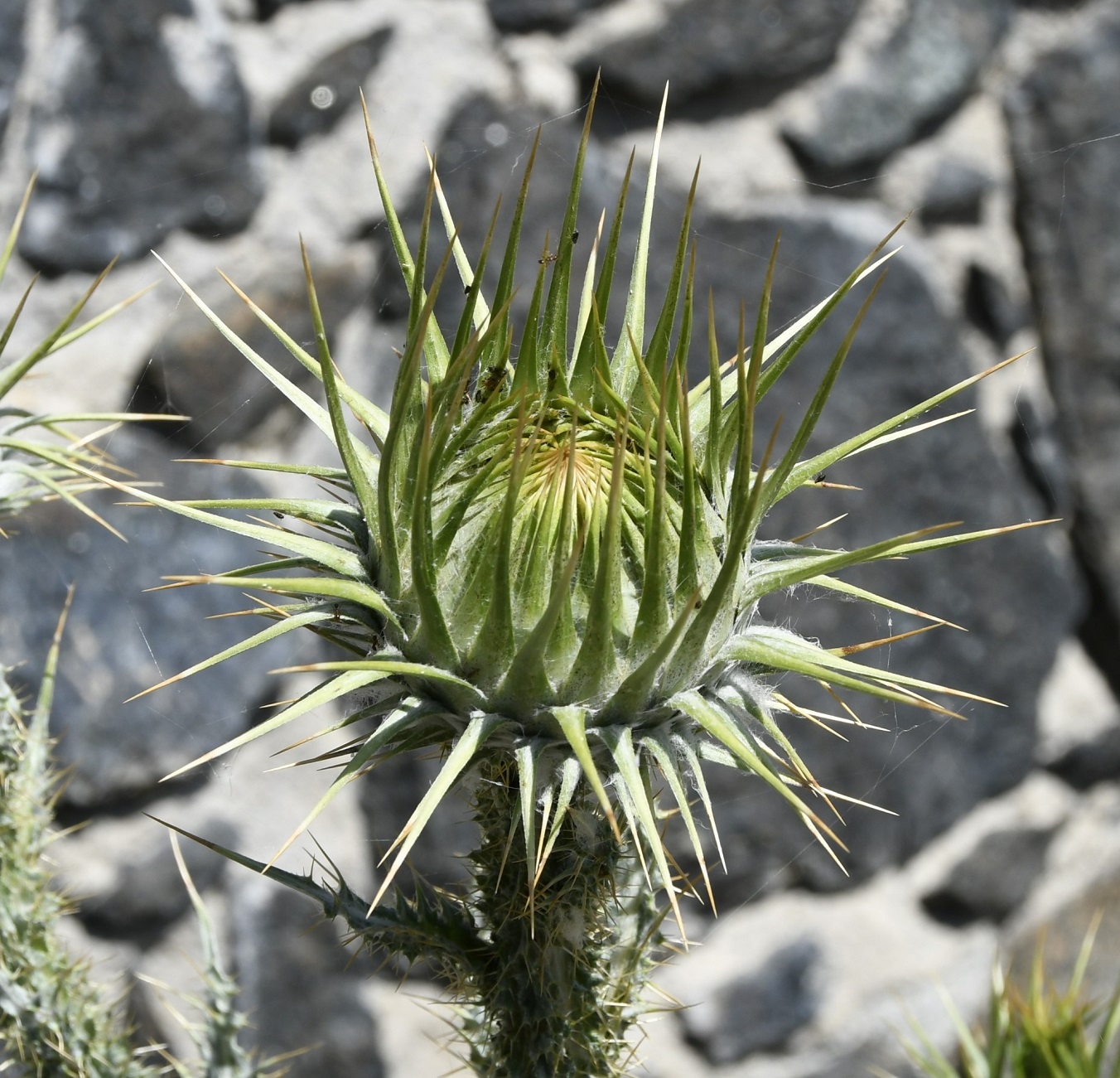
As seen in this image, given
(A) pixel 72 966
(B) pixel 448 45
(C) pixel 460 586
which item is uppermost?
(B) pixel 448 45

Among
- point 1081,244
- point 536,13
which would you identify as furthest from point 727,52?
point 1081,244

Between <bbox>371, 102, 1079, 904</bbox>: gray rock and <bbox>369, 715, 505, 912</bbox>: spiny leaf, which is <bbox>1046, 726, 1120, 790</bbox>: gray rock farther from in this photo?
<bbox>369, 715, 505, 912</bbox>: spiny leaf

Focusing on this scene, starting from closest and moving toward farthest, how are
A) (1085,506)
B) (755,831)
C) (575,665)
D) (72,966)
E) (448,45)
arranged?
(575,665) → (72,966) → (448,45) → (755,831) → (1085,506)

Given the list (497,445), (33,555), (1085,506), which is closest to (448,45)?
(33,555)

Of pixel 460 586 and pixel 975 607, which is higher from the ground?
pixel 460 586

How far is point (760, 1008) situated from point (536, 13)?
2.05 m

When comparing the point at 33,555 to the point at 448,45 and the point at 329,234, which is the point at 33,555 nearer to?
the point at 329,234

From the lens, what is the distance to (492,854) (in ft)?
3.28

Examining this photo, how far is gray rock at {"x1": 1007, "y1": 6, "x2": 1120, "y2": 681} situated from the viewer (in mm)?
2293

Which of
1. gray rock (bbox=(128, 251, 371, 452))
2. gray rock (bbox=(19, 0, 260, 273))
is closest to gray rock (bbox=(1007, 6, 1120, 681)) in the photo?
gray rock (bbox=(128, 251, 371, 452))

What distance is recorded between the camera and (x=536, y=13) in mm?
2025

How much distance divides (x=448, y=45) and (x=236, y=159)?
0.43 m

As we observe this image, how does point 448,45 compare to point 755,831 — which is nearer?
point 448,45

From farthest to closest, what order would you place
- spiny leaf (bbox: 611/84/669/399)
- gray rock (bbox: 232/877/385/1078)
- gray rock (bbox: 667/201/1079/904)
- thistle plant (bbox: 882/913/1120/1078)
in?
gray rock (bbox: 667/201/1079/904), gray rock (bbox: 232/877/385/1078), thistle plant (bbox: 882/913/1120/1078), spiny leaf (bbox: 611/84/669/399)
